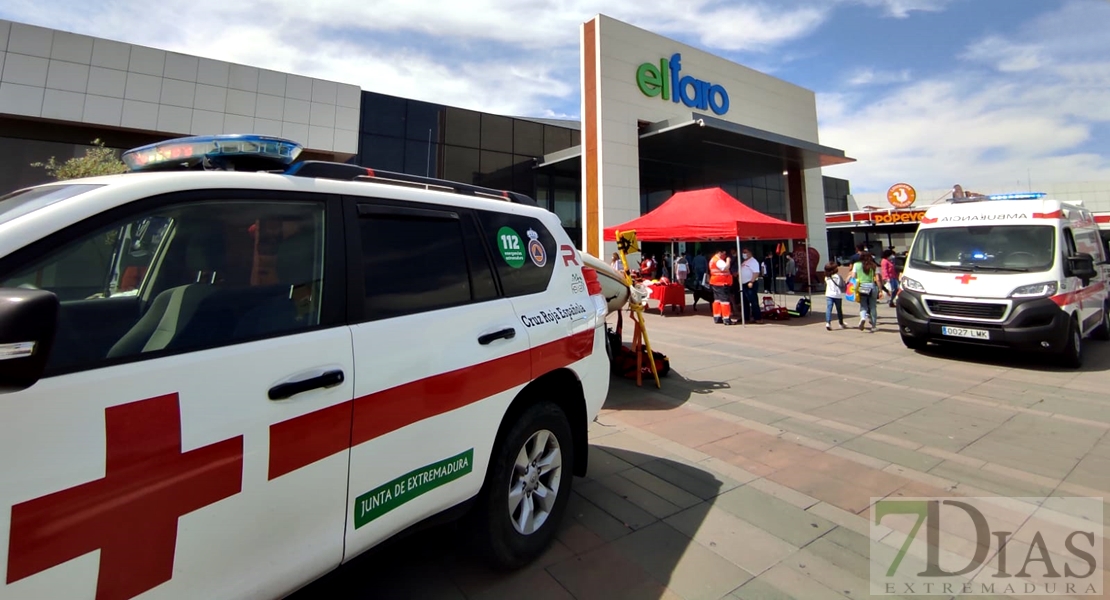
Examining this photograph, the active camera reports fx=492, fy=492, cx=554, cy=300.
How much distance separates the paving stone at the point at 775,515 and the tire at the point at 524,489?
1.21m

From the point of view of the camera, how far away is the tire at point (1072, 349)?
6.83 m

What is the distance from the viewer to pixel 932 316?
24.4 ft

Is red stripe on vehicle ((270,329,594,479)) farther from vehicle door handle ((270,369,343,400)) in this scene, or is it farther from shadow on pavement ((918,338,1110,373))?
shadow on pavement ((918,338,1110,373))

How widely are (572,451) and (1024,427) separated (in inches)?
193

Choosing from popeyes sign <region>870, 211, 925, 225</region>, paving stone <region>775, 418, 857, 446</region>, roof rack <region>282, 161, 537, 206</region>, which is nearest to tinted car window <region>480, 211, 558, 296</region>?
roof rack <region>282, 161, 537, 206</region>

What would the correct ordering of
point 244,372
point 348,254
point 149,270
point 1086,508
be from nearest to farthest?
point 244,372 → point 149,270 → point 348,254 → point 1086,508

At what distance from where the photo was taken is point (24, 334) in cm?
108

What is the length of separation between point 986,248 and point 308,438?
962cm

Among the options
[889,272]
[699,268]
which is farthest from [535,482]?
[699,268]

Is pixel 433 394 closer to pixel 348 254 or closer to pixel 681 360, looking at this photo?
pixel 348 254

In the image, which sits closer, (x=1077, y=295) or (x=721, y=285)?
(x=1077, y=295)

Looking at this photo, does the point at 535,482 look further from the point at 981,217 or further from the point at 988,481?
the point at 981,217

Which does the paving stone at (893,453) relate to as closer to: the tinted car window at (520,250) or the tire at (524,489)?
the tire at (524,489)

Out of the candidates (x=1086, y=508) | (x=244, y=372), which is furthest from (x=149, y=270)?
(x=1086, y=508)
